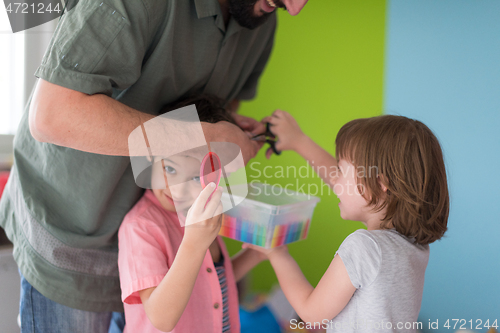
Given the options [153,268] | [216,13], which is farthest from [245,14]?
[153,268]

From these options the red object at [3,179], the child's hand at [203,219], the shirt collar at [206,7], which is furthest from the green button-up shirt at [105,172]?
the red object at [3,179]

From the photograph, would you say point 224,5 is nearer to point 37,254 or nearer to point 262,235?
point 262,235

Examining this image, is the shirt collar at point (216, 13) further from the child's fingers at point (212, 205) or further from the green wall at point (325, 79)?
the child's fingers at point (212, 205)

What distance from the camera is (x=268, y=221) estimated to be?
2.59 feet

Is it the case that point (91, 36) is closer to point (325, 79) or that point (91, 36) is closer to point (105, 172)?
point (105, 172)

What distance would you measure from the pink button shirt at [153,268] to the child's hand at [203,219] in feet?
0.47

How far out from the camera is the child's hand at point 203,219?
64 centimetres

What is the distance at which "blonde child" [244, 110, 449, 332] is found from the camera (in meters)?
0.68

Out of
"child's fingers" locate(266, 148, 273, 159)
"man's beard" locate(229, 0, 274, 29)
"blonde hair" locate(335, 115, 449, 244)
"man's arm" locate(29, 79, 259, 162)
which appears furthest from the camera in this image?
"child's fingers" locate(266, 148, 273, 159)

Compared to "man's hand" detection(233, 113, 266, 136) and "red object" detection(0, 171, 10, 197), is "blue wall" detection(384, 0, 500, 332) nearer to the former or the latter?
"man's hand" detection(233, 113, 266, 136)

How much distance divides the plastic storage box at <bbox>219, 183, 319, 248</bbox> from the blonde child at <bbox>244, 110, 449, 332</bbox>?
0.09 meters

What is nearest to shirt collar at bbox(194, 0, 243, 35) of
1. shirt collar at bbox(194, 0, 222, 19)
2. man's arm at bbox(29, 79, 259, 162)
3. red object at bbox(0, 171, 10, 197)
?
shirt collar at bbox(194, 0, 222, 19)

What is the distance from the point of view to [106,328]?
3.00 feet

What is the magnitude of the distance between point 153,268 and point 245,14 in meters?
0.56
